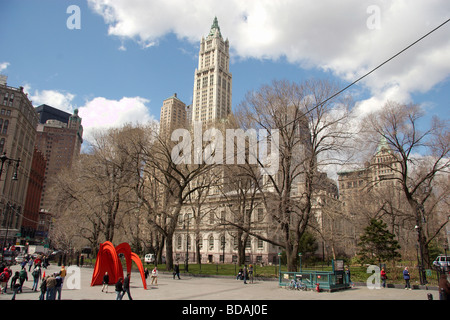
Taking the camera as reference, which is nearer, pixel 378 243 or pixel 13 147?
pixel 378 243

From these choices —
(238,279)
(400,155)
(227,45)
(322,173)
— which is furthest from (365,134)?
(227,45)

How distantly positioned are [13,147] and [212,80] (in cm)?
9216

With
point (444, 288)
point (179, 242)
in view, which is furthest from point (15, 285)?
point (179, 242)

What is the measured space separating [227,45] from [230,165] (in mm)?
145905

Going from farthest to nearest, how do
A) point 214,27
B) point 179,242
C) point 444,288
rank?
point 214,27 < point 179,242 < point 444,288

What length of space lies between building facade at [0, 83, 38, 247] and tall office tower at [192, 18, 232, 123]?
72060 millimetres

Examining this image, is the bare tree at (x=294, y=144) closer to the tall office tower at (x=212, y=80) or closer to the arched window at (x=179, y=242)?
the arched window at (x=179, y=242)

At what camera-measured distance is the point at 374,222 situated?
1061 inches

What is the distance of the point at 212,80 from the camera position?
14588cm

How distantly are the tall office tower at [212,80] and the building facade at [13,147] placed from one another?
7206 centimetres

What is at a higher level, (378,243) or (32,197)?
(32,197)

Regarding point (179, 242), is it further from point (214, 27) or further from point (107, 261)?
point (214, 27)

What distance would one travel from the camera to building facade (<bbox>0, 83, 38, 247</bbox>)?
70188 mm
